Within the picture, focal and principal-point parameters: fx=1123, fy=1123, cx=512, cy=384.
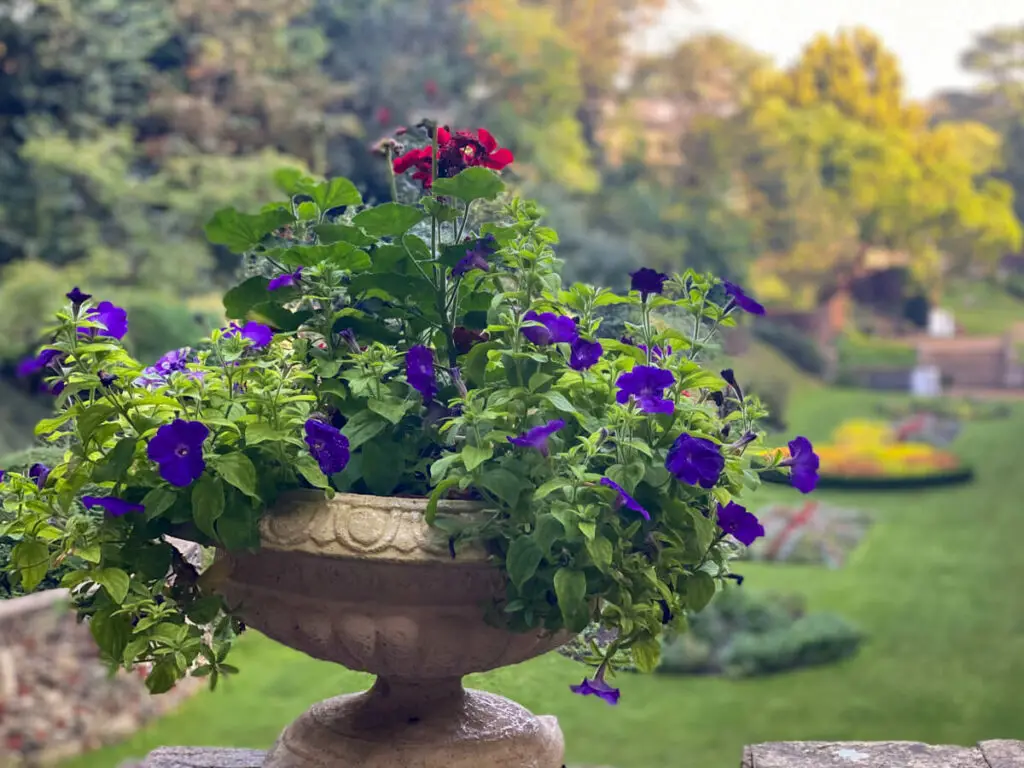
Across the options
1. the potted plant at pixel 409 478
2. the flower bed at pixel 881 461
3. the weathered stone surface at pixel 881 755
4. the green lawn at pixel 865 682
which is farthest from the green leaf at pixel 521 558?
the flower bed at pixel 881 461

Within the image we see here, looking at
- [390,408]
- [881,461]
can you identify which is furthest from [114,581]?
[881,461]

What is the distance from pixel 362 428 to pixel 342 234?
25 cm

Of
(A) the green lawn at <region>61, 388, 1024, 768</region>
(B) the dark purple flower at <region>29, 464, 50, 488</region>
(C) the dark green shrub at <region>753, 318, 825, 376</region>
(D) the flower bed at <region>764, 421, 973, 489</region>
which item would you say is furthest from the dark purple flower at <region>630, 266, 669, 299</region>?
(C) the dark green shrub at <region>753, 318, 825, 376</region>

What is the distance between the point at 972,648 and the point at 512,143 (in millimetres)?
4343

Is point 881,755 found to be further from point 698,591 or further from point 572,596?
point 572,596

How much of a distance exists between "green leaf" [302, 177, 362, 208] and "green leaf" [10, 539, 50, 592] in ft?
1.70

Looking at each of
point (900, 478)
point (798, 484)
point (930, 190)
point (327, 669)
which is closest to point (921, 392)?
point (900, 478)

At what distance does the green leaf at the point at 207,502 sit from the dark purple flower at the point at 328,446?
102 millimetres

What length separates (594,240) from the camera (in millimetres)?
6953

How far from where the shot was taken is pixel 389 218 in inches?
52.1

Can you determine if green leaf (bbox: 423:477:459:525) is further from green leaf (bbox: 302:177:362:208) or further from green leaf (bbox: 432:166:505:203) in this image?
green leaf (bbox: 302:177:362:208)

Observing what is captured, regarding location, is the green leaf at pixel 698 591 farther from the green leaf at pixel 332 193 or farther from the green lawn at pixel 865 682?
the green lawn at pixel 865 682

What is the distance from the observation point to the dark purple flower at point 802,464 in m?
1.25

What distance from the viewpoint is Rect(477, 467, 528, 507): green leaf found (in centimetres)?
113
